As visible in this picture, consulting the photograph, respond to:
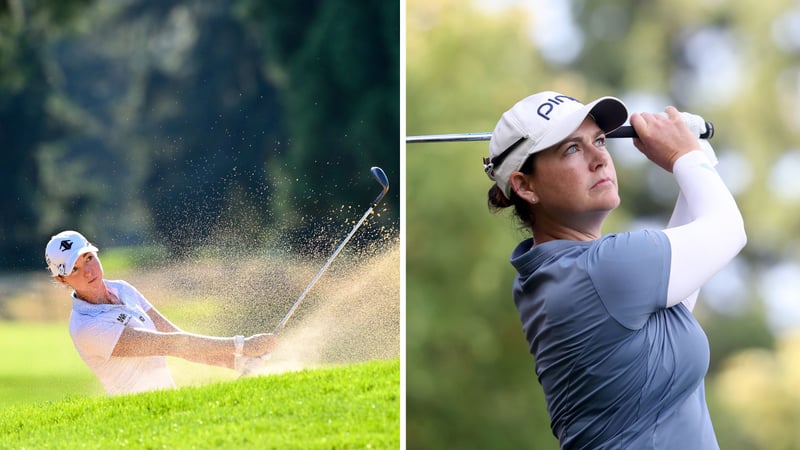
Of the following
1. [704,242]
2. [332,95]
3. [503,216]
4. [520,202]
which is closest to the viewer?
[704,242]

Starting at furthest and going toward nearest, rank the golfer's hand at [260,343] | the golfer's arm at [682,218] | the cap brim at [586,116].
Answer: the golfer's hand at [260,343] < the golfer's arm at [682,218] < the cap brim at [586,116]

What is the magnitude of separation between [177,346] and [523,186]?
6.81ft

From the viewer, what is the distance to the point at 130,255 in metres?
3.46

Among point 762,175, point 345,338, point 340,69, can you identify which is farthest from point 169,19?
point 762,175

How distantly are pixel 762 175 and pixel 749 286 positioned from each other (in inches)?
24.2

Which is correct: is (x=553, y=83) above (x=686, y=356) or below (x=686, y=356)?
below

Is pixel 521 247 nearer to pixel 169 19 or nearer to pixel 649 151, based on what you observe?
pixel 649 151

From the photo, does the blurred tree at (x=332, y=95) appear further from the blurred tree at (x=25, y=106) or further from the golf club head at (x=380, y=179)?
the blurred tree at (x=25, y=106)

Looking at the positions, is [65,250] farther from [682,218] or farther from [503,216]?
[503,216]

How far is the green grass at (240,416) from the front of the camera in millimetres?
3330

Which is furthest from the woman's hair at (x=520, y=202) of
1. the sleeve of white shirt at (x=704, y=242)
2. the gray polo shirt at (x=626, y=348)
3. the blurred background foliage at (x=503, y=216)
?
the blurred background foliage at (x=503, y=216)

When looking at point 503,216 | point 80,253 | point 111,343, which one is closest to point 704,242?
point 111,343

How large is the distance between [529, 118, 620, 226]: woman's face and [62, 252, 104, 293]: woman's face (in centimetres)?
212

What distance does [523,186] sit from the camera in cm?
168
